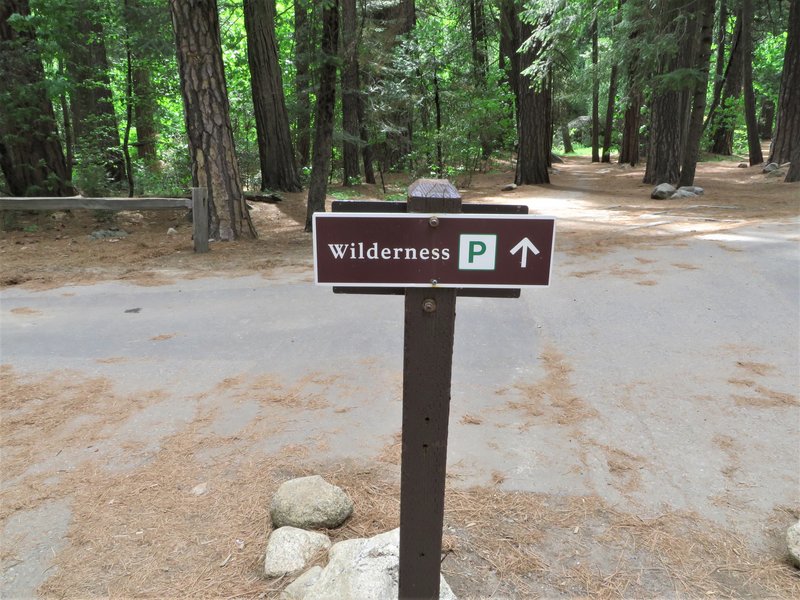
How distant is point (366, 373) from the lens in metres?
4.61

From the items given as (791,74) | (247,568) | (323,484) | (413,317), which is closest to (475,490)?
(323,484)

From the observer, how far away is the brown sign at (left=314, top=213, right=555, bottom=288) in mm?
1705

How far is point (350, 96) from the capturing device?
55.1 ft

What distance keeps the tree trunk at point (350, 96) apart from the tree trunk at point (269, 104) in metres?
1.65

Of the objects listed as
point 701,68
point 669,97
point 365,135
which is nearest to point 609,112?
point 669,97

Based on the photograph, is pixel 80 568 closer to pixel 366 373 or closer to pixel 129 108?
→ pixel 366 373

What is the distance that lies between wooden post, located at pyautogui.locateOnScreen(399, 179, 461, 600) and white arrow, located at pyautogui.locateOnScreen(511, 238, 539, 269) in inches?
8.6

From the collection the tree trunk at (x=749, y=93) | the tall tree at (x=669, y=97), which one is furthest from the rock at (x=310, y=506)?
the tree trunk at (x=749, y=93)

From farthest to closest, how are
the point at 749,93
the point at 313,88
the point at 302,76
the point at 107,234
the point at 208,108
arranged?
the point at 749,93, the point at 302,76, the point at 313,88, the point at 107,234, the point at 208,108

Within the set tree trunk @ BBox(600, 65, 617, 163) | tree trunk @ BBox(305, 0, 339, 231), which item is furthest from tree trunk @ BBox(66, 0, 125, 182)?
tree trunk @ BBox(600, 65, 617, 163)

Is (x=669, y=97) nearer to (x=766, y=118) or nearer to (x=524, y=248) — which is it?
(x=524, y=248)

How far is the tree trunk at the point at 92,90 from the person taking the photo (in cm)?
1176

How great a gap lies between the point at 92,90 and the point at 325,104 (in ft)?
25.7

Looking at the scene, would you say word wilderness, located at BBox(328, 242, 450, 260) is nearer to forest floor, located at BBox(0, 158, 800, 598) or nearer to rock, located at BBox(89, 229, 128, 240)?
forest floor, located at BBox(0, 158, 800, 598)
